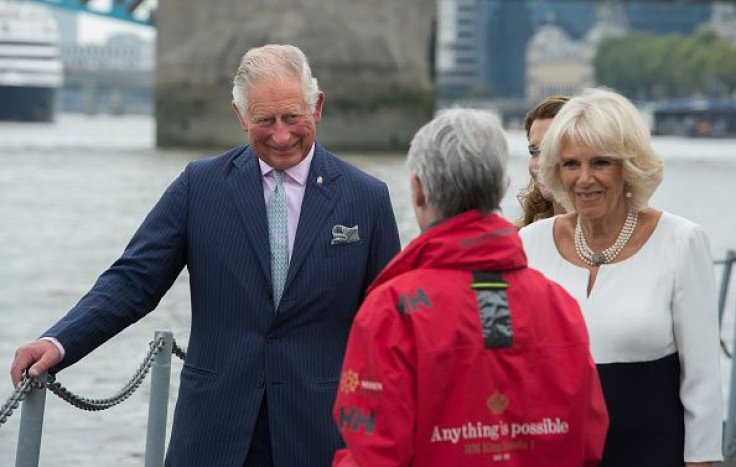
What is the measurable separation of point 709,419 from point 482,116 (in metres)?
0.91

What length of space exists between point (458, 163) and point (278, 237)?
2.85ft

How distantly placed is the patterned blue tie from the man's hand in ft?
1.39

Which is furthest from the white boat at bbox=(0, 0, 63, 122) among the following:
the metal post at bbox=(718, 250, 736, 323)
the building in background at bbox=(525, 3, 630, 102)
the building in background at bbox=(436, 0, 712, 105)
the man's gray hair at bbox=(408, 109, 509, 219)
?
the man's gray hair at bbox=(408, 109, 509, 219)

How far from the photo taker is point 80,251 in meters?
19.5

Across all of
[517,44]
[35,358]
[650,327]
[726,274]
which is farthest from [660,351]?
[517,44]

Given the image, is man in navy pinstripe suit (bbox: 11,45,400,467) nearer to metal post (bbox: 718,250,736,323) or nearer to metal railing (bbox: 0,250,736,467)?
metal railing (bbox: 0,250,736,467)

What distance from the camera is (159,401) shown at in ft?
13.5

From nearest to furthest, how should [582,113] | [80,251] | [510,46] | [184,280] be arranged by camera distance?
[582,113]
[184,280]
[80,251]
[510,46]

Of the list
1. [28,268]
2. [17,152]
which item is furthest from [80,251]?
[17,152]

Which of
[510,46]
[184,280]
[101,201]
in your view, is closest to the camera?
[184,280]

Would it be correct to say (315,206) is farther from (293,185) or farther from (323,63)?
Answer: (323,63)

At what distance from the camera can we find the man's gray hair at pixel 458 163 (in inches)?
104

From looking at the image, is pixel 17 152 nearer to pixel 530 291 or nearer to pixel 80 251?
pixel 80 251

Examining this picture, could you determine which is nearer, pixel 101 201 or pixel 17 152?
pixel 101 201
